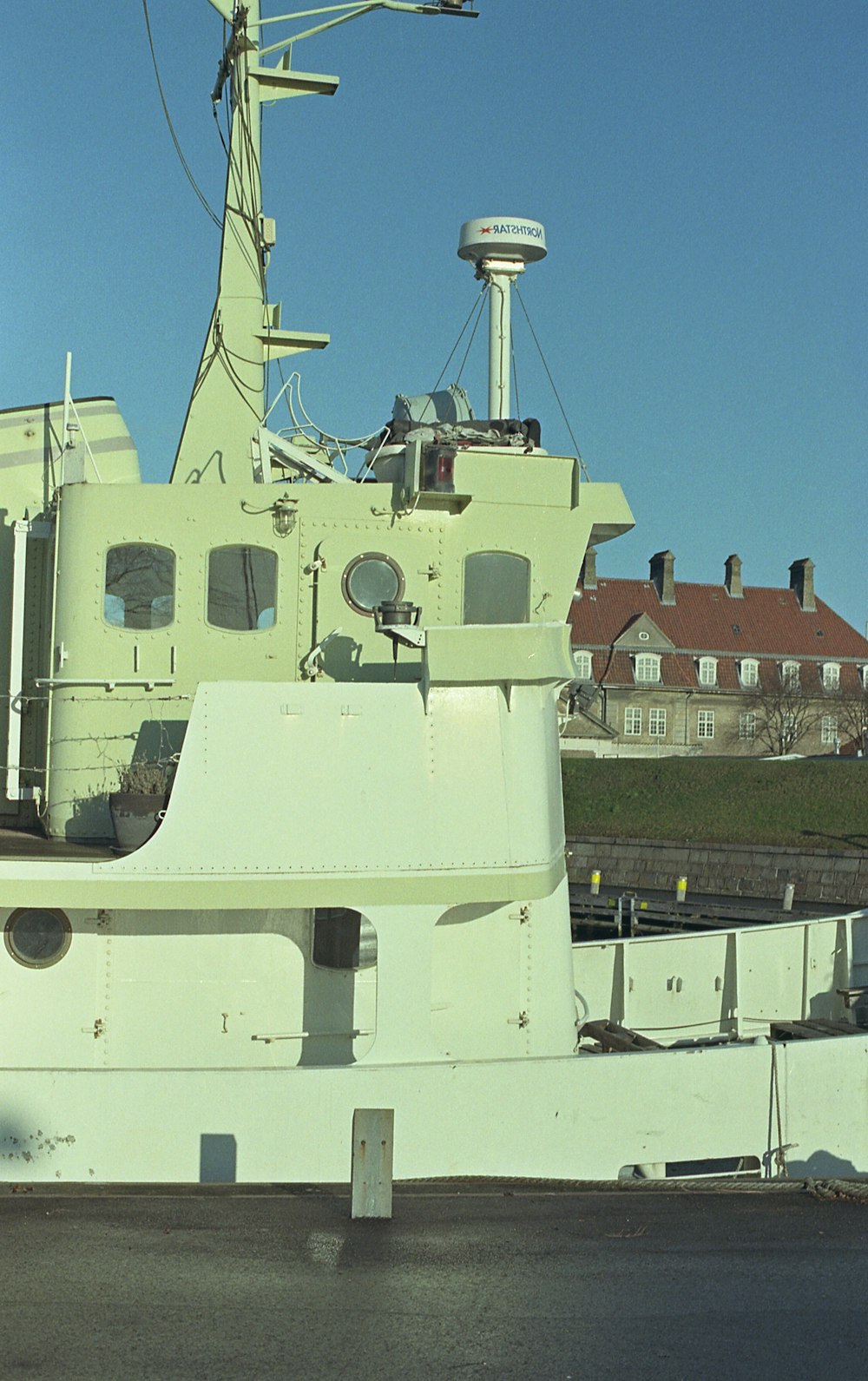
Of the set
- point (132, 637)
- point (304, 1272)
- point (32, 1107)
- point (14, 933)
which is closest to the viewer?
point (304, 1272)

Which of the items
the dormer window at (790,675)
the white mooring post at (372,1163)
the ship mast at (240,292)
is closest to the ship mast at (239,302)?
the ship mast at (240,292)

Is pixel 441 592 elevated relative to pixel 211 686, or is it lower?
elevated

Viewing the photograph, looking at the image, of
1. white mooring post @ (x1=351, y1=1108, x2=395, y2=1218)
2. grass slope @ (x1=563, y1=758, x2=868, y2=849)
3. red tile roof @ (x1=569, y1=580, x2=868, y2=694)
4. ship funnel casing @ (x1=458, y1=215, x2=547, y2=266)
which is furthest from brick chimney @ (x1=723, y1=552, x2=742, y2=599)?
white mooring post @ (x1=351, y1=1108, x2=395, y2=1218)

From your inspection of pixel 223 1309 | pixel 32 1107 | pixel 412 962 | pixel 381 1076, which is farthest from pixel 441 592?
pixel 223 1309

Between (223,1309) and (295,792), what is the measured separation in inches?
135

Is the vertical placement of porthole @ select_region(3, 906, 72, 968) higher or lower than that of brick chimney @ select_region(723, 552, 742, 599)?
lower

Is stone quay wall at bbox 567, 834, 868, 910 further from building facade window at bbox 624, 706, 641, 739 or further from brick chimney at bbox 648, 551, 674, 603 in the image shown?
brick chimney at bbox 648, 551, 674, 603

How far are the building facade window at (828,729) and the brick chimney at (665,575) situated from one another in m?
11.3

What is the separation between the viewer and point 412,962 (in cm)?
971

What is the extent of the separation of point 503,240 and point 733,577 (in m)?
72.1

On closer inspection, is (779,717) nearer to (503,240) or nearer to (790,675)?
(790,675)

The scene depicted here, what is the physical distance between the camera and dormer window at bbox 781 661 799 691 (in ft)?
258

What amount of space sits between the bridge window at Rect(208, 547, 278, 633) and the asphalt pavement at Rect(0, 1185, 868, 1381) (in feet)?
14.2

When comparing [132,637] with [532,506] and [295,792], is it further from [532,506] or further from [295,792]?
[532,506]
